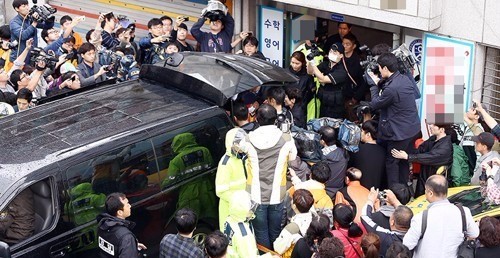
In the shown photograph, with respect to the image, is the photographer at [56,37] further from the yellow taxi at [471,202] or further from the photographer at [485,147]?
the photographer at [485,147]

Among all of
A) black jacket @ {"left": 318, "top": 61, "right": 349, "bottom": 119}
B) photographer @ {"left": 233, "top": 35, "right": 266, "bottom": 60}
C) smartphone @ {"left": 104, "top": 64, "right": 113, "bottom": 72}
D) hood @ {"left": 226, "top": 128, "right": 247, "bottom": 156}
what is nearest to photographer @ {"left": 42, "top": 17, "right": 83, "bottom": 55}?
smartphone @ {"left": 104, "top": 64, "right": 113, "bottom": 72}

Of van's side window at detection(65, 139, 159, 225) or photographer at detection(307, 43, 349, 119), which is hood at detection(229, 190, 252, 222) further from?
photographer at detection(307, 43, 349, 119)

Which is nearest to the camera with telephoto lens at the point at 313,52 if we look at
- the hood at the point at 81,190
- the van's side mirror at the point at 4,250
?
the hood at the point at 81,190

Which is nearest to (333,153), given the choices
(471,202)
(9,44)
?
(471,202)

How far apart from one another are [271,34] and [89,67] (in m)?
2.80

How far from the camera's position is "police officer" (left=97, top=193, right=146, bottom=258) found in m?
6.88

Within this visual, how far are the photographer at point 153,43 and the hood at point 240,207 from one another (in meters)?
4.49

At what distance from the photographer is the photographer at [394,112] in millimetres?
9273

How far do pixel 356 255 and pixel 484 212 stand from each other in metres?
1.55

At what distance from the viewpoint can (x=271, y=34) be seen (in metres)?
12.2

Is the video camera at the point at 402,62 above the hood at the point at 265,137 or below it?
above

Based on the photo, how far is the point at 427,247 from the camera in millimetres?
6953

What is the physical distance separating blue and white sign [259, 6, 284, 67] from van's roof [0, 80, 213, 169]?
11.5 ft

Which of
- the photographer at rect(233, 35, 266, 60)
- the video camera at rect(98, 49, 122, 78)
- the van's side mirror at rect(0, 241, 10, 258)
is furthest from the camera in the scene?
the photographer at rect(233, 35, 266, 60)
